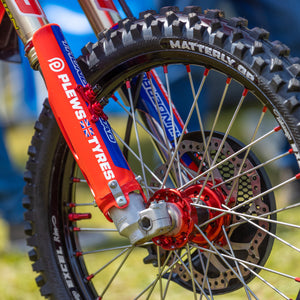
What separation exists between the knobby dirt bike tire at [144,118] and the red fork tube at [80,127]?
103 millimetres

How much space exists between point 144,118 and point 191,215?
0.43 metres

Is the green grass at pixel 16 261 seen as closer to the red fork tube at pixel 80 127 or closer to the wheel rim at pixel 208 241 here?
the wheel rim at pixel 208 241

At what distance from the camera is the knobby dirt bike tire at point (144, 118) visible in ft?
3.58

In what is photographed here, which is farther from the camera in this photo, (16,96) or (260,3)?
(16,96)

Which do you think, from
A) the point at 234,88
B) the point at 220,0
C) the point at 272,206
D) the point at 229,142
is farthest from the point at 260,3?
the point at 272,206

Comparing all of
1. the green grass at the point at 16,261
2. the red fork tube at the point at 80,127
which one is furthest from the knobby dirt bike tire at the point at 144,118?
the green grass at the point at 16,261

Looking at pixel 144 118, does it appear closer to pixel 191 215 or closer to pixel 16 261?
pixel 191 215

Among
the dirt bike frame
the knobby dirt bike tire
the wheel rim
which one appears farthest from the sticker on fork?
the wheel rim

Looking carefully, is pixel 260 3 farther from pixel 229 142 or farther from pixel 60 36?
pixel 60 36

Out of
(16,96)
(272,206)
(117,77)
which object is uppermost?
(16,96)

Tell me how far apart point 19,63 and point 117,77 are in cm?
126

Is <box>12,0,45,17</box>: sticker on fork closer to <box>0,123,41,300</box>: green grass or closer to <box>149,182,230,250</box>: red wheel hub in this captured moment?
<box>149,182,230,250</box>: red wheel hub

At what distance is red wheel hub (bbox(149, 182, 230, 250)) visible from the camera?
49.6 inches

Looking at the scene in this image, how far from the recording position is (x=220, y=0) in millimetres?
2234
